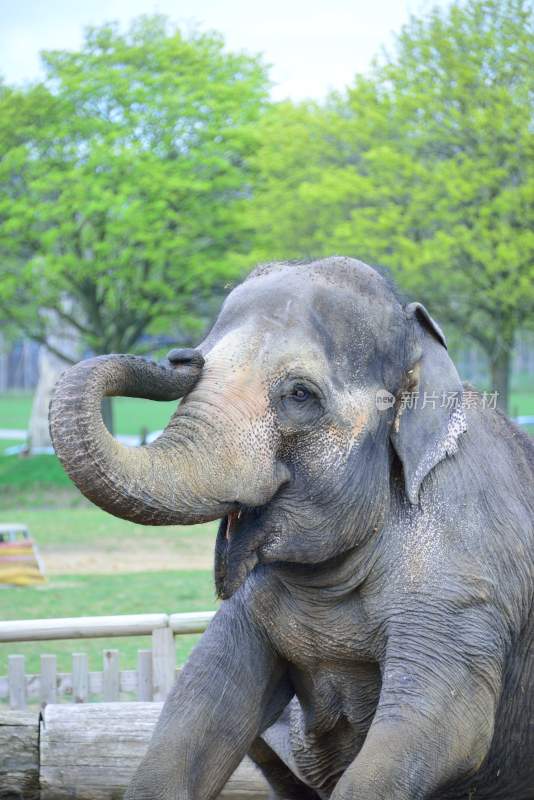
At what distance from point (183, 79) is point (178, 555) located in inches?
531

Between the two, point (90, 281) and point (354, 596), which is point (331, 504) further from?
point (90, 281)

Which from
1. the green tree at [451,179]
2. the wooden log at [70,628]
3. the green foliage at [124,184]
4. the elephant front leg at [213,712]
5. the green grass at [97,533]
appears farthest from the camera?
the green foliage at [124,184]

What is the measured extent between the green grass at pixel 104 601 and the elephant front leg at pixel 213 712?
5328 mm

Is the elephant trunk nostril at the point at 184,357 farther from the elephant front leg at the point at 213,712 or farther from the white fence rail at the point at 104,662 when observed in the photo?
the white fence rail at the point at 104,662

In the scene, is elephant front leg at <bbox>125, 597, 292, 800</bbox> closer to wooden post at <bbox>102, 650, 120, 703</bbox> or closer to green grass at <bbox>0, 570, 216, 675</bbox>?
wooden post at <bbox>102, 650, 120, 703</bbox>

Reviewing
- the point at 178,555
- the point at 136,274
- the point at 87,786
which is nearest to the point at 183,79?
the point at 136,274

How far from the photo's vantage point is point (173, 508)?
315cm

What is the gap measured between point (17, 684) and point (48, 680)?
0.17 m

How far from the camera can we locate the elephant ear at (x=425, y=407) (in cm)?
372

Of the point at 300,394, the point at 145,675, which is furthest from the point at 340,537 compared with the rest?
the point at 145,675

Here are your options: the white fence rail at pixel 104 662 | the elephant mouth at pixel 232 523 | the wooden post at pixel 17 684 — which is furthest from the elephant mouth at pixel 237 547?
the wooden post at pixel 17 684

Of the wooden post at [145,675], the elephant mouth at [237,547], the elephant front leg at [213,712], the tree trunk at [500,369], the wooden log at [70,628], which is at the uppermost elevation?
the elephant mouth at [237,547]

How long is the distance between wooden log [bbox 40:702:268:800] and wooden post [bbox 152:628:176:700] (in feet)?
2.79

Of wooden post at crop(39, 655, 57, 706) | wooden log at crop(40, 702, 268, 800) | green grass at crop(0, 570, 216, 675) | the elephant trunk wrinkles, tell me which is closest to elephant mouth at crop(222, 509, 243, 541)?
the elephant trunk wrinkles
